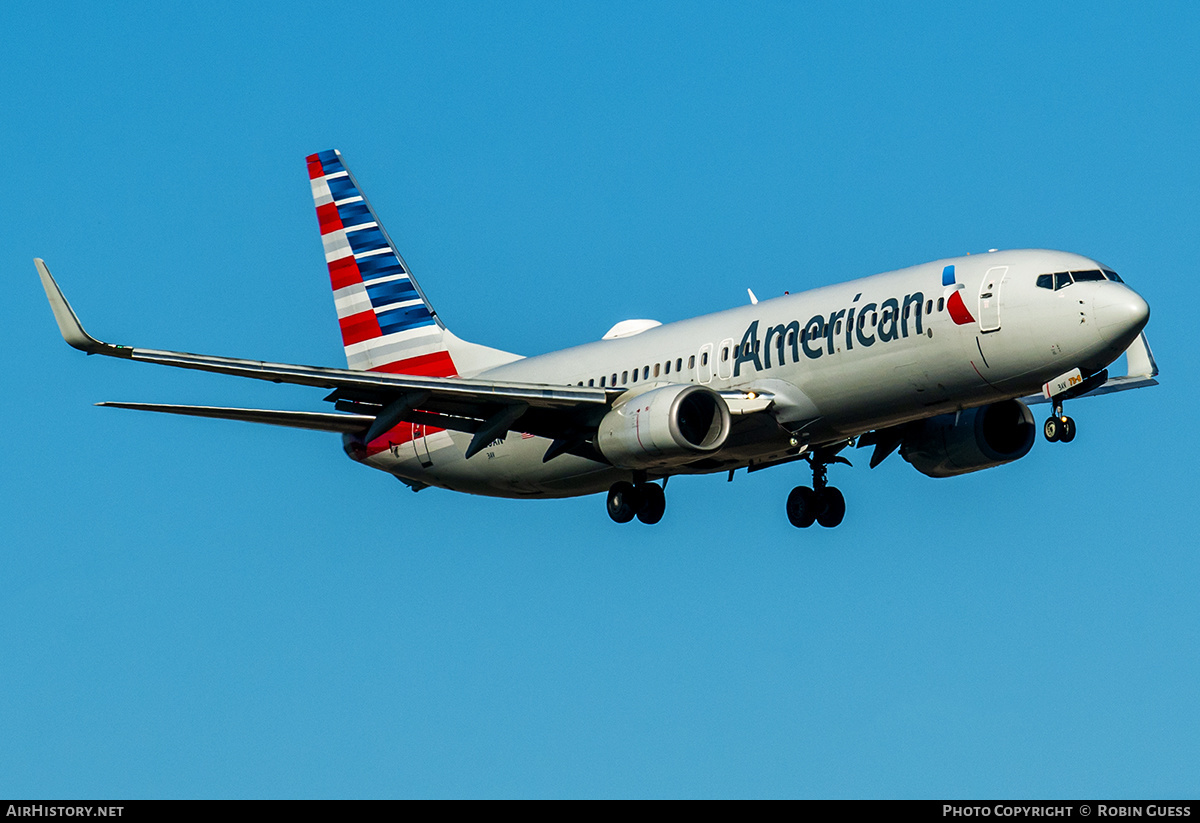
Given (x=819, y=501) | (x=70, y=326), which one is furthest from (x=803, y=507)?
(x=70, y=326)

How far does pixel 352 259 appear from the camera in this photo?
1981 inches

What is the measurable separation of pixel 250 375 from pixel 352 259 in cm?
1510

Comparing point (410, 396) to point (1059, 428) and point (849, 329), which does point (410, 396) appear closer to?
point (849, 329)

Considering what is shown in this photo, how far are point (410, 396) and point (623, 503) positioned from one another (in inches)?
244

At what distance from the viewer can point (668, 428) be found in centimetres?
3669

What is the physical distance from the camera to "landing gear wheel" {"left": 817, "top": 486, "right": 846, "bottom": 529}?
4172cm

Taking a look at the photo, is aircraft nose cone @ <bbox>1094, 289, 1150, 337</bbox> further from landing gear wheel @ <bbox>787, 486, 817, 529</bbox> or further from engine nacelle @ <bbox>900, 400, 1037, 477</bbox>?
landing gear wheel @ <bbox>787, 486, 817, 529</bbox>

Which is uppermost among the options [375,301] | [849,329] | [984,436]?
[375,301]

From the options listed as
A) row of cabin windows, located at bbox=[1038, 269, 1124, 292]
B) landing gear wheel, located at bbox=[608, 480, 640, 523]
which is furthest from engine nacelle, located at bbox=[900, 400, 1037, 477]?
landing gear wheel, located at bbox=[608, 480, 640, 523]

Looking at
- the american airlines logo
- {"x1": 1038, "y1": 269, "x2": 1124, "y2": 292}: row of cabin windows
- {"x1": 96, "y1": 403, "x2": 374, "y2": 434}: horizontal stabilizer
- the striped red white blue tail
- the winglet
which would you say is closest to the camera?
the winglet

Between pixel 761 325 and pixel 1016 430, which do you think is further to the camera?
pixel 1016 430

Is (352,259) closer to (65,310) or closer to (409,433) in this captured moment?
(409,433)

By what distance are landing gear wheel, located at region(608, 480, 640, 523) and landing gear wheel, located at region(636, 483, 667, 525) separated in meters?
0.13
